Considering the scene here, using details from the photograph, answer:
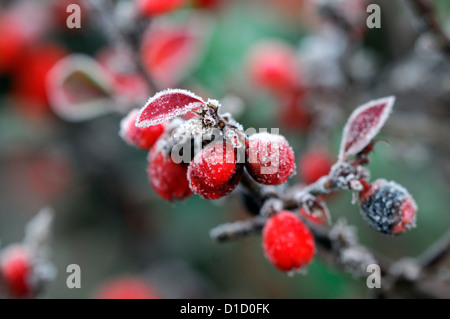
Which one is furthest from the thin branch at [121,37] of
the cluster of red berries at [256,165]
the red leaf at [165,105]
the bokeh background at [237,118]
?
the red leaf at [165,105]

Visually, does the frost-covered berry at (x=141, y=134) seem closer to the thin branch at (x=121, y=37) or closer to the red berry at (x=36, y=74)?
the thin branch at (x=121, y=37)

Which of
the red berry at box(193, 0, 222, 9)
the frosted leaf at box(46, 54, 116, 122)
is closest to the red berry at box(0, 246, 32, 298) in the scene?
the frosted leaf at box(46, 54, 116, 122)

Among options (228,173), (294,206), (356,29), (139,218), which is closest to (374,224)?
(294,206)

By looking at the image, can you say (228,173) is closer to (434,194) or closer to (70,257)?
(434,194)

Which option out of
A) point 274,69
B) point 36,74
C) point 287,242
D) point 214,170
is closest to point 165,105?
point 214,170

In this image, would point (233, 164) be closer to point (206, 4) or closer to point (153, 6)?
point (153, 6)
